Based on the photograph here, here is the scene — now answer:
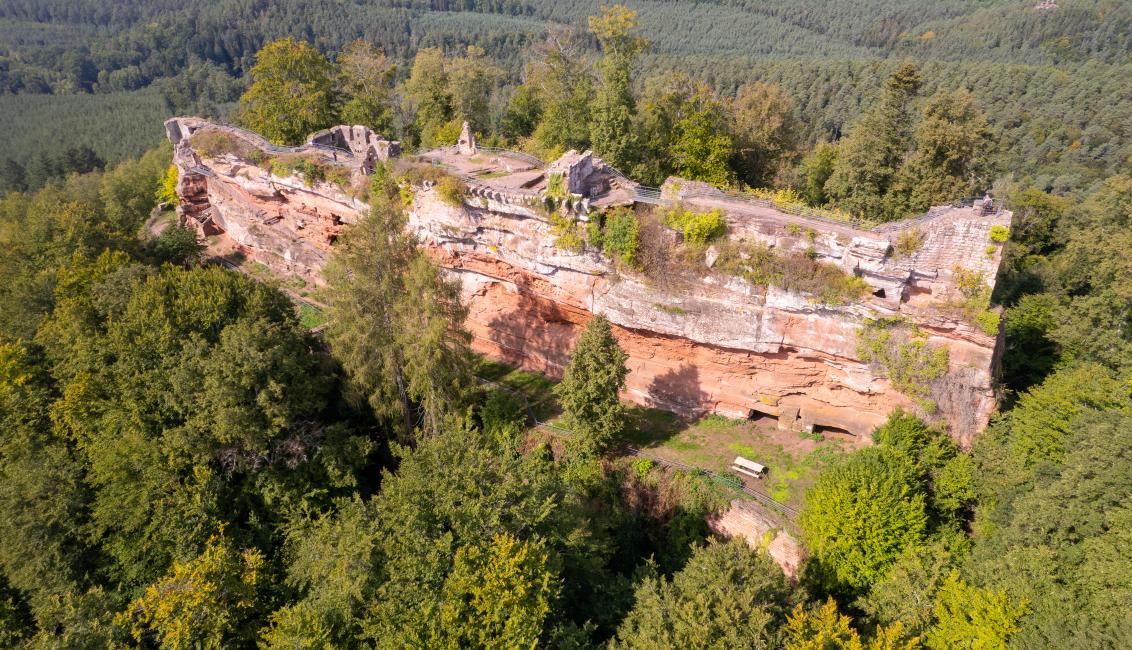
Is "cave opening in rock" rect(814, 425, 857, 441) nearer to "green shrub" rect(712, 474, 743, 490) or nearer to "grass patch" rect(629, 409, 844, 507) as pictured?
"grass patch" rect(629, 409, 844, 507)

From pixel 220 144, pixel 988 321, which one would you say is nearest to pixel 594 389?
pixel 988 321

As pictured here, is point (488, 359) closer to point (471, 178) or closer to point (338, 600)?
point (471, 178)

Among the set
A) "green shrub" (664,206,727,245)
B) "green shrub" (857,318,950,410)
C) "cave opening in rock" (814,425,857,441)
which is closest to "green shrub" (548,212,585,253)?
"green shrub" (664,206,727,245)

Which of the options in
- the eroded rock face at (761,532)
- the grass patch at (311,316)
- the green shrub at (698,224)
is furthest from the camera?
the grass patch at (311,316)

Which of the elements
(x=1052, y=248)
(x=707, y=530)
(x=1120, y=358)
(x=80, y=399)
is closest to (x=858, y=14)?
(x=1052, y=248)

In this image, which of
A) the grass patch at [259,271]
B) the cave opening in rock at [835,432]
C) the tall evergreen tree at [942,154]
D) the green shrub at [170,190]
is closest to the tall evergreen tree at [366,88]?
the grass patch at [259,271]

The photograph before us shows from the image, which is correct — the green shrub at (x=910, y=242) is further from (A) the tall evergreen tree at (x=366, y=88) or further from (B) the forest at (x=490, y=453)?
(A) the tall evergreen tree at (x=366, y=88)
